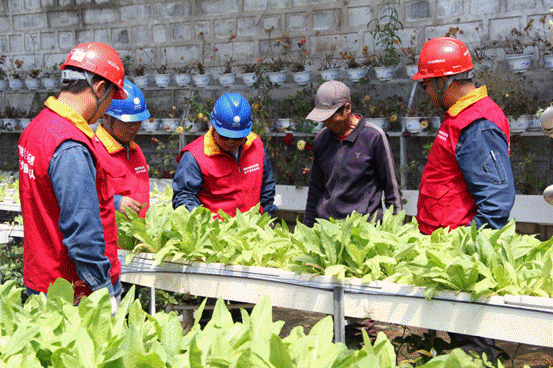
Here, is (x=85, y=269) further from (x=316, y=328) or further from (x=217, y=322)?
(x=316, y=328)

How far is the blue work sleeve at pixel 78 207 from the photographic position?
7.63 ft

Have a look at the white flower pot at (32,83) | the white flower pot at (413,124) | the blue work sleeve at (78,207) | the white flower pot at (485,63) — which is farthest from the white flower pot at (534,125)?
the white flower pot at (32,83)

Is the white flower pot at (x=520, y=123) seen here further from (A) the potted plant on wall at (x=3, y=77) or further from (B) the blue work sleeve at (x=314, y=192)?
(A) the potted plant on wall at (x=3, y=77)

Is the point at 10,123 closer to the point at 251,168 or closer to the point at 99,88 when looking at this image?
the point at 251,168

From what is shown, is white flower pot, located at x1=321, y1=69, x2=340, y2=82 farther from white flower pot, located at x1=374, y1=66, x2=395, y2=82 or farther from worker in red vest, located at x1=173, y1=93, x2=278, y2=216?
worker in red vest, located at x1=173, y1=93, x2=278, y2=216

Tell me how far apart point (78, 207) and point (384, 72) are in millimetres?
4833

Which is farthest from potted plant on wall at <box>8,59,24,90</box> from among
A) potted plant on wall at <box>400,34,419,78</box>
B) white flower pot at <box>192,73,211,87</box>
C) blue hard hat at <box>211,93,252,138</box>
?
blue hard hat at <box>211,93,252,138</box>

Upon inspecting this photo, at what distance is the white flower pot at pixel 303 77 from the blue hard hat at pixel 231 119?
3378mm

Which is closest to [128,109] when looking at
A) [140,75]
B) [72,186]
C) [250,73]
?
[72,186]

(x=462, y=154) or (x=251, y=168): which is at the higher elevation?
(x=462, y=154)

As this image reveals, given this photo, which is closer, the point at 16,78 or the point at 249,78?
the point at 249,78

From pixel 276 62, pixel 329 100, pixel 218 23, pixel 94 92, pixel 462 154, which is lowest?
pixel 462 154

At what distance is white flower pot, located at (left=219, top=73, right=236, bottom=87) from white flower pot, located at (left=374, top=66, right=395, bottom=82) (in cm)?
189

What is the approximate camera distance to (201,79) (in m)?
7.82
